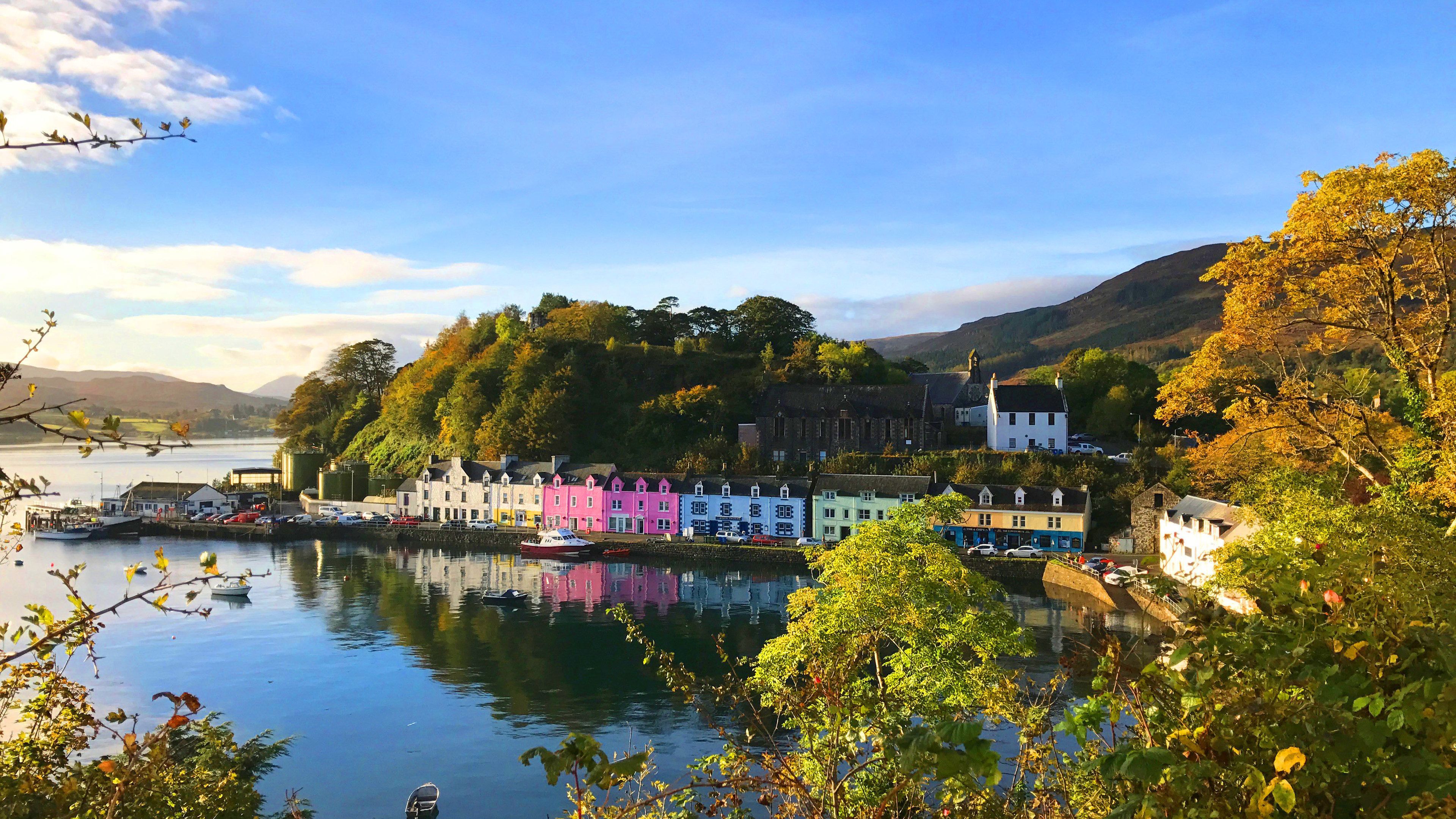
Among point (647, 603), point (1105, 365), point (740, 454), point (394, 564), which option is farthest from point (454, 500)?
point (1105, 365)

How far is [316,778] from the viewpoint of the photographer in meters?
16.8

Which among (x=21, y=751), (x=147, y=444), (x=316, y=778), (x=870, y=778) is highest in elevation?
(x=147, y=444)

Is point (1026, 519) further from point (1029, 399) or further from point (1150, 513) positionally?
point (1029, 399)

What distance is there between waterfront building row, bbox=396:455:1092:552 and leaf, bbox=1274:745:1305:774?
36.1 metres

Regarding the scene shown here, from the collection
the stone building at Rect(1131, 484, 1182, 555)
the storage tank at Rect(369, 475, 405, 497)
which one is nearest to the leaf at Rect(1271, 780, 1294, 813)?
the stone building at Rect(1131, 484, 1182, 555)

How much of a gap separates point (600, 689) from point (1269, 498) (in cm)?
1621

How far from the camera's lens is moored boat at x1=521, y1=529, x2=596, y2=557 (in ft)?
141

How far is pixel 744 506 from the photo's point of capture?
45938 millimetres

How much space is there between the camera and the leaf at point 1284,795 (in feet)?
7.45

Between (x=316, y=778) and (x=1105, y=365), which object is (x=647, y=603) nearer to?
(x=316, y=778)

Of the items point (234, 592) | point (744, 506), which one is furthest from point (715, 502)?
point (234, 592)

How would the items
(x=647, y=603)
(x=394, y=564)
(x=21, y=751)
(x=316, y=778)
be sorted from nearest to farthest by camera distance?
1. (x=21, y=751)
2. (x=316, y=778)
3. (x=647, y=603)
4. (x=394, y=564)

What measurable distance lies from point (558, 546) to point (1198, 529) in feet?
92.3

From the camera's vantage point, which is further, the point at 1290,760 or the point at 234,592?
the point at 234,592
